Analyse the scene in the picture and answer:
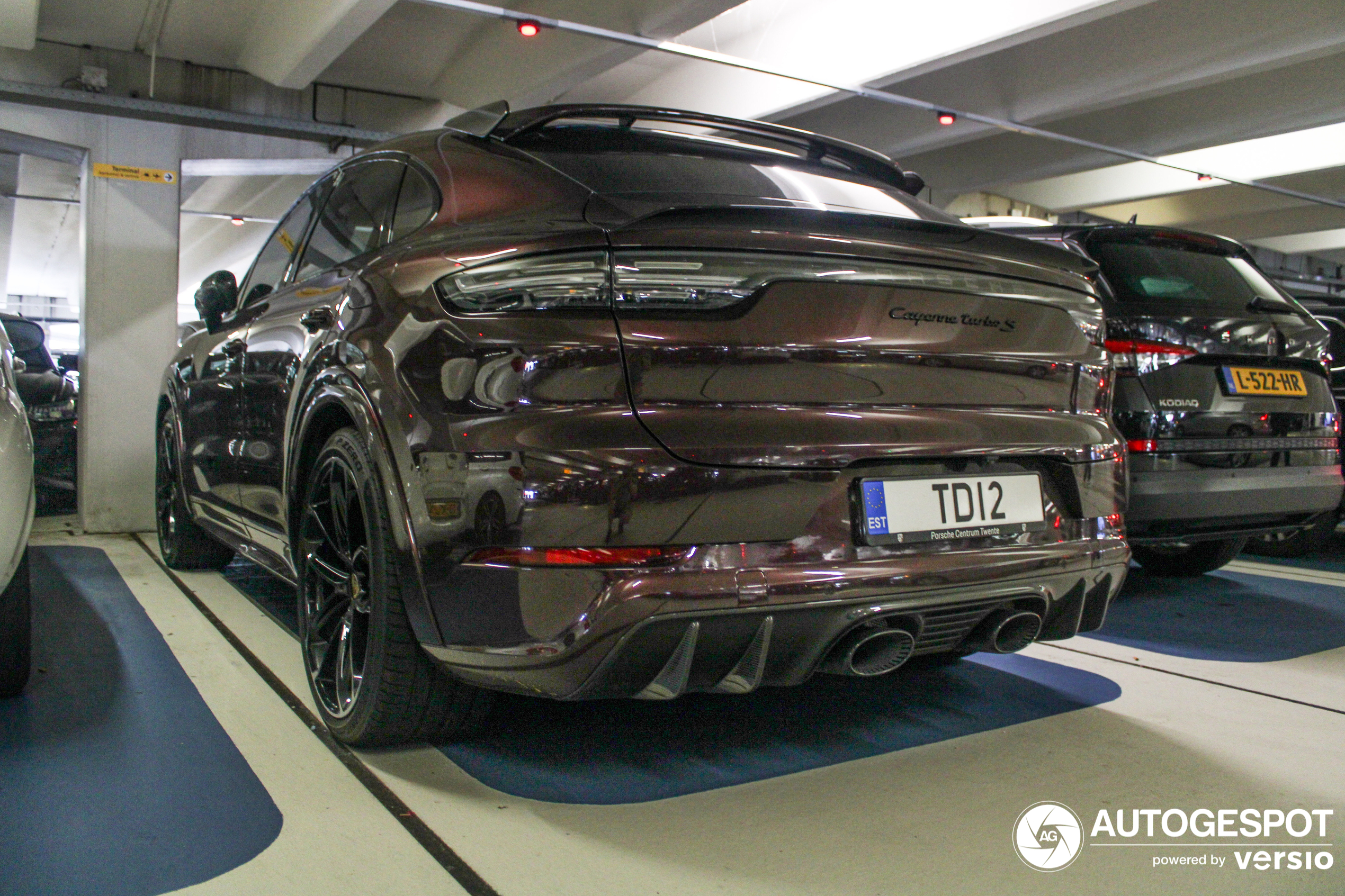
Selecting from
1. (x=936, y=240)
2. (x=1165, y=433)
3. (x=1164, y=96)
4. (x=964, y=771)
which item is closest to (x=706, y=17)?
(x=1165, y=433)

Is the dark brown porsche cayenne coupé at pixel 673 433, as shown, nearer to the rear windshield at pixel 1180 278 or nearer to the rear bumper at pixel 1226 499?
the rear bumper at pixel 1226 499

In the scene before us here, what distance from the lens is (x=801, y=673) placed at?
169 centimetres

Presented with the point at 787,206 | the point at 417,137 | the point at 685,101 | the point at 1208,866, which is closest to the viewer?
the point at 1208,866

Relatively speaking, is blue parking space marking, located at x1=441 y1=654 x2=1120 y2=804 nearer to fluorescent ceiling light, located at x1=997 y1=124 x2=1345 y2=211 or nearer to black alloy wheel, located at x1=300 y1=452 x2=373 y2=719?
black alloy wheel, located at x1=300 y1=452 x2=373 y2=719

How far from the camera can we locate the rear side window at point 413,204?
6.52 ft

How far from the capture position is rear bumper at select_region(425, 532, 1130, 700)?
60.2 inches

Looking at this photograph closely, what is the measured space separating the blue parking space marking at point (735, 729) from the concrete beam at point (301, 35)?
13.9ft

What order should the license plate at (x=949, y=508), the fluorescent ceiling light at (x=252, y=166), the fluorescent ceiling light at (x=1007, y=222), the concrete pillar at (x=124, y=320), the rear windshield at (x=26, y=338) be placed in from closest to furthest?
1. the license plate at (x=949, y=508)
2. the fluorescent ceiling light at (x=1007, y=222)
3. the rear windshield at (x=26, y=338)
4. the concrete pillar at (x=124, y=320)
5. the fluorescent ceiling light at (x=252, y=166)

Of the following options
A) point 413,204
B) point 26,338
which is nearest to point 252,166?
point 26,338

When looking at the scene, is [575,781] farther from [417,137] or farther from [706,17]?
[706,17]

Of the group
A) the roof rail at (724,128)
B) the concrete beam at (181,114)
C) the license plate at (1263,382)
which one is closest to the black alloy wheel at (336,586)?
the roof rail at (724,128)

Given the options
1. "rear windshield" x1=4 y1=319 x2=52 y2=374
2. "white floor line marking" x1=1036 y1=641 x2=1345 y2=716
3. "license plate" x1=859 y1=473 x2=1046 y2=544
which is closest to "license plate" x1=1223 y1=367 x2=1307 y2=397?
"white floor line marking" x1=1036 y1=641 x2=1345 y2=716

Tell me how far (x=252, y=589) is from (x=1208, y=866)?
3.27 m

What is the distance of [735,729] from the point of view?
2.22 m
